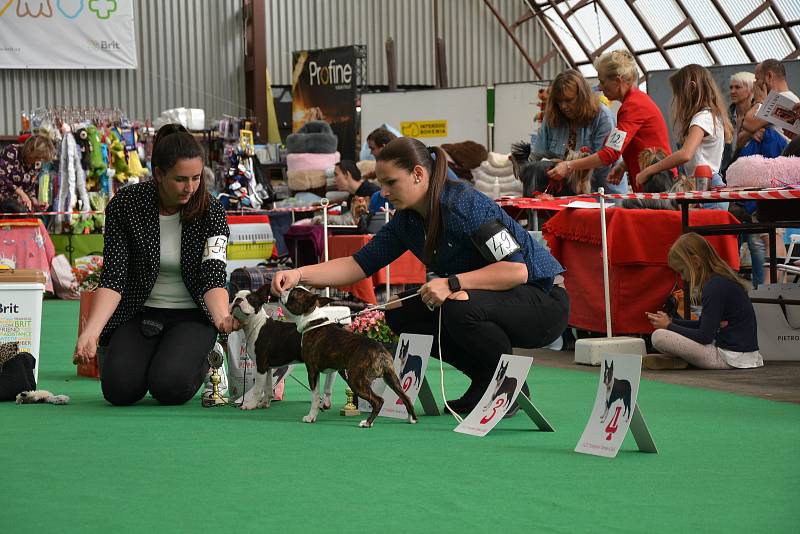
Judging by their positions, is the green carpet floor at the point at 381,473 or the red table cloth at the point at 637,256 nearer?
the green carpet floor at the point at 381,473

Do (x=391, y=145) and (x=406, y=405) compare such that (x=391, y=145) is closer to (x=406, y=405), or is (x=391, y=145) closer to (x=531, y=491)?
(x=406, y=405)

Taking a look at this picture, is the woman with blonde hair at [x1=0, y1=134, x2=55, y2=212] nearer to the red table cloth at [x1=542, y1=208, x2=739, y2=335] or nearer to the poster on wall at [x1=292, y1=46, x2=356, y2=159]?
the poster on wall at [x1=292, y1=46, x2=356, y2=159]

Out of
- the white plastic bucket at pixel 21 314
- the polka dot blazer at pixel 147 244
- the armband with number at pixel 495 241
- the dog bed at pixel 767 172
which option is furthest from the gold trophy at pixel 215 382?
the dog bed at pixel 767 172

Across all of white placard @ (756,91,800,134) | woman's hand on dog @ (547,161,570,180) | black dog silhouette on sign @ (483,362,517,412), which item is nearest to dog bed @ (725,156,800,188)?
white placard @ (756,91,800,134)

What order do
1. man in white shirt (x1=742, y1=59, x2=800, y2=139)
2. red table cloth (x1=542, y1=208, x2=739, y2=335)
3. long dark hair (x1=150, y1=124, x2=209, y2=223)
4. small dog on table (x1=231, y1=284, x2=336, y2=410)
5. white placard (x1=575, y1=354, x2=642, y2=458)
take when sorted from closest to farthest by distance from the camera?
white placard (x1=575, y1=354, x2=642, y2=458) → small dog on table (x1=231, y1=284, x2=336, y2=410) → long dark hair (x1=150, y1=124, x2=209, y2=223) → red table cloth (x1=542, y1=208, x2=739, y2=335) → man in white shirt (x1=742, y1=59, x2=800, y2=139)

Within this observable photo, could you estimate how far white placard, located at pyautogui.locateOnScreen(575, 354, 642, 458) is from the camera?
261cm

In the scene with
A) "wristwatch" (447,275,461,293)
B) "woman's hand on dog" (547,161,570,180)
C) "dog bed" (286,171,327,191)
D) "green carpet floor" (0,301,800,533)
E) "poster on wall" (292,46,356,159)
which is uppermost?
"poster on wall" (292,46,356,159)

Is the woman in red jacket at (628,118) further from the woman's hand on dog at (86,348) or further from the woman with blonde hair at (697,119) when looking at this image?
the woman's hand on dog at (86,348)

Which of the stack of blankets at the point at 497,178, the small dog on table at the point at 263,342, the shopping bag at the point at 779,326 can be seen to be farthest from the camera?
the stack of blankets at the point at 497,178

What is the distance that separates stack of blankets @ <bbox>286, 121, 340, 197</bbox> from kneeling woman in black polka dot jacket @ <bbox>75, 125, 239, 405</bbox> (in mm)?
7458

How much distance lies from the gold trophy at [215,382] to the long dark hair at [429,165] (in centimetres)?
84

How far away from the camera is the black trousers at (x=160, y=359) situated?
3619 millimetres

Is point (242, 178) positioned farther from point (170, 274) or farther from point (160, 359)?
point (160, 359)

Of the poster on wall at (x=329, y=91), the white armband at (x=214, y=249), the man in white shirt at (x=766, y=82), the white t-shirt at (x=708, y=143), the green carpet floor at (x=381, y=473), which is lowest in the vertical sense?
the green carpet floor at (x=381, y=473)
